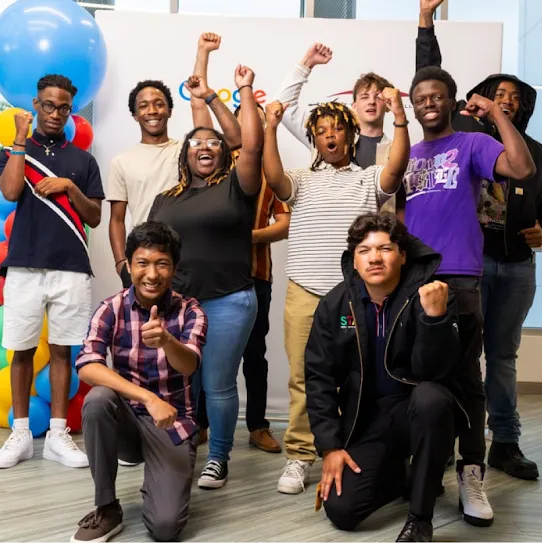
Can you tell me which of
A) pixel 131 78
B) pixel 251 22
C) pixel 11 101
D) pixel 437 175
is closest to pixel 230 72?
pixel 251 22

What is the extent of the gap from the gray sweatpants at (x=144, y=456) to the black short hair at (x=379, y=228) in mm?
822

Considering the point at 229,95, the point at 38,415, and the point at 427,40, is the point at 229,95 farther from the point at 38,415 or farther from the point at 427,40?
the point at 38,415

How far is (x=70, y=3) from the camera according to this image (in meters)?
3.32

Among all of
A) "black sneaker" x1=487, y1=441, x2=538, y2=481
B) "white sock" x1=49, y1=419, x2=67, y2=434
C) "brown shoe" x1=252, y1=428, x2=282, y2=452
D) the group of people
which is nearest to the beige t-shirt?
the group of people

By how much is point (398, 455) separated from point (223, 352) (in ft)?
2.22

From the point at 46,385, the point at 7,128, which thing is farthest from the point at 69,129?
the point at 46,385

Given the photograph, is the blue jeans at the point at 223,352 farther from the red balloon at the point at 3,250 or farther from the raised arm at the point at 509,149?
the red balloon at the point at 3,250

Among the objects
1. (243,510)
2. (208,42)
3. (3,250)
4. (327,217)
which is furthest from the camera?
(3,250)

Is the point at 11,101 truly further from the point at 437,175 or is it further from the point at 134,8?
the point at 437,175

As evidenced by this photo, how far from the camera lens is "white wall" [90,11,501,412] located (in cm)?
359

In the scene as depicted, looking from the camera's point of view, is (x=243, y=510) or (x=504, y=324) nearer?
(x=243, y=510)

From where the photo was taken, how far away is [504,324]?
107 inches

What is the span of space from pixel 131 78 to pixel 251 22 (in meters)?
0.70

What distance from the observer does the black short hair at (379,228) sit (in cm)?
208
